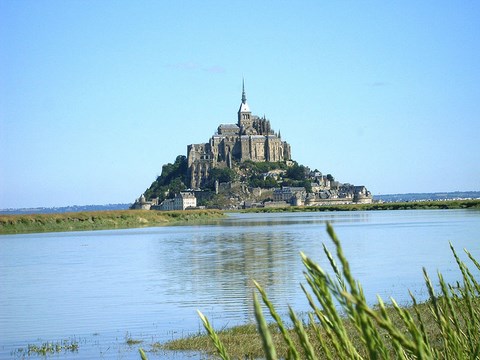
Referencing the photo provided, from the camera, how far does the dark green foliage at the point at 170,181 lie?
544 feet

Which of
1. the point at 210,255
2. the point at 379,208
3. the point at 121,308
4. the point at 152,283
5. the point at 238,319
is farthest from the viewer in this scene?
the point at 379,208

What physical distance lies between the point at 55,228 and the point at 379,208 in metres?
83.1

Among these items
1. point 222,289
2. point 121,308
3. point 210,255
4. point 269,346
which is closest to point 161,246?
point 210,255

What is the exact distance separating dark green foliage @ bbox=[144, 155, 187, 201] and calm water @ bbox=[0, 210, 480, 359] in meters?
126

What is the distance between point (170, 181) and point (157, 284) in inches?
5885

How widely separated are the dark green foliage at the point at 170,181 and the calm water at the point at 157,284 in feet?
415

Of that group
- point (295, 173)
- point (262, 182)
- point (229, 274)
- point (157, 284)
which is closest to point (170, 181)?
point (262, 182)

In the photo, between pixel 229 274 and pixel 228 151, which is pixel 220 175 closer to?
pixel 228 151

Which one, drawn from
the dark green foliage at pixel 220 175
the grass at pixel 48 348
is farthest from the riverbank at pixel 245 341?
the dark green foliage at pixel 220 175

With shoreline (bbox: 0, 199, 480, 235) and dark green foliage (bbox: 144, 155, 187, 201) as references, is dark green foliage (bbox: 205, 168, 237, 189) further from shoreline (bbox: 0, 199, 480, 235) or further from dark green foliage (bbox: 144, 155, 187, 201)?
shoreline (bbox: 0, 199, 480, 235)

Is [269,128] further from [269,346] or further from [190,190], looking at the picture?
[269,346]

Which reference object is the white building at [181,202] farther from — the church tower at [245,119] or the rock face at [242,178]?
the church tower at [245,119]

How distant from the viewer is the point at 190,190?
162125mm

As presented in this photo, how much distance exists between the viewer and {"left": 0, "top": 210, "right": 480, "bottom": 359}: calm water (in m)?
14.4
